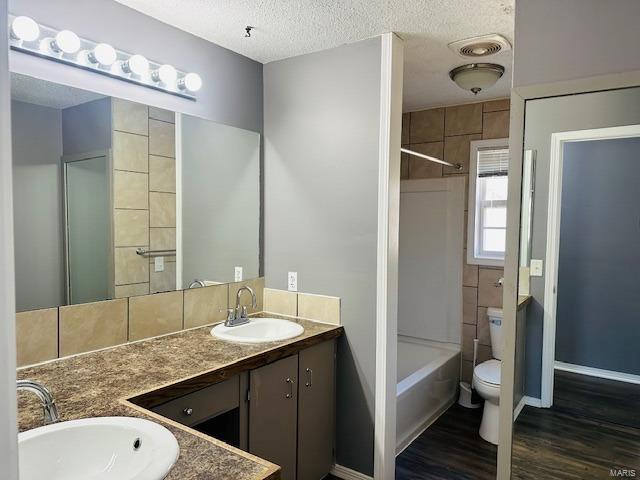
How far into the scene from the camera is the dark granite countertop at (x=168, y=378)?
1.09 m

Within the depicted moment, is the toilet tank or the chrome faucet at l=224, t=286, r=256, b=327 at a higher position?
the chrome faucet at l=224, t=286, r=256, b=327

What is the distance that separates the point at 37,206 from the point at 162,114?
0.76 m

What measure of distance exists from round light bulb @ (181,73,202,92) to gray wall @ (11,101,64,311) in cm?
65

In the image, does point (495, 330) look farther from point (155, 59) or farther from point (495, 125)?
point (155, 59)

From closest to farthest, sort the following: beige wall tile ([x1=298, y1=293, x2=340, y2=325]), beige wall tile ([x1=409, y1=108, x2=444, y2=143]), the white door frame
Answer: the white door frame
beige wall tile ([x1=298, y1=293, x2=340, y2=325])
beige wall tile ([x1=409, y1=108, x2=444, y2=143])

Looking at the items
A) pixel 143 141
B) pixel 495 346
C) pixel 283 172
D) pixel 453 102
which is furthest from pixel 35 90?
pixel 495 346

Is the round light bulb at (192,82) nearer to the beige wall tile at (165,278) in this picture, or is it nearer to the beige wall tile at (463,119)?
the beige wall tile at (165,278)

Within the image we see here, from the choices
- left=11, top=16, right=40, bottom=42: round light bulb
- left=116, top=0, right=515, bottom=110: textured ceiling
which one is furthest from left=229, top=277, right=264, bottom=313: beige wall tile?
left=11, top=16, right=40, bottom=42: round light bulb

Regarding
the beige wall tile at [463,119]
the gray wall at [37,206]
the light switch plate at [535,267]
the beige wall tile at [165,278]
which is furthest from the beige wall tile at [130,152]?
the beige wall tile at [463,119]

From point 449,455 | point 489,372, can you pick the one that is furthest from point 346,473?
point 489,372

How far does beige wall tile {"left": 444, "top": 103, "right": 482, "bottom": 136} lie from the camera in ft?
12.0

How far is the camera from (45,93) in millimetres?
1780

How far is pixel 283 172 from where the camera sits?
8.96 ft

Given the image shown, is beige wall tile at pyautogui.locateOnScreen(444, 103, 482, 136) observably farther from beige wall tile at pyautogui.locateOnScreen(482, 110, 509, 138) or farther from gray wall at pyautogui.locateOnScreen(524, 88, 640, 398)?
gray wall at pyautogui.locateOnScreen(524, 88, 640, 398)
